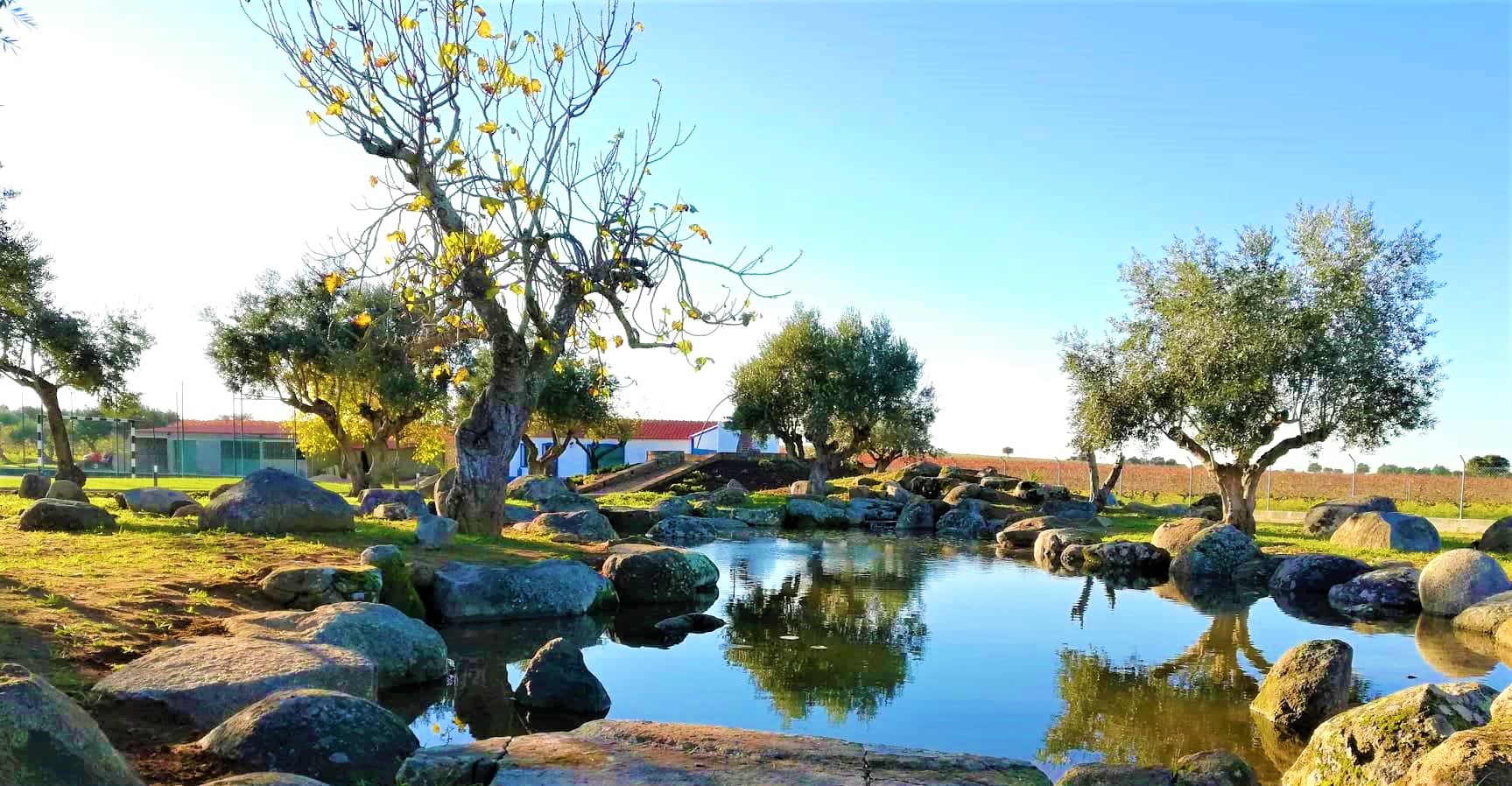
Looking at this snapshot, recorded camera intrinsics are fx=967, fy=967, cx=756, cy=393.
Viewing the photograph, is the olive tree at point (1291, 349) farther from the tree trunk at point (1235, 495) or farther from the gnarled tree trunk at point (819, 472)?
the gnarled tree trunk at point (819, 472)

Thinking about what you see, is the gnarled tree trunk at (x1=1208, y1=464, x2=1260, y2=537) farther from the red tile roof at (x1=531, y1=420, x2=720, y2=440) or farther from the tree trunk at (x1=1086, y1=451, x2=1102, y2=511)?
the red tile roof at (x1=531, y1=420, x2=720, y2=440)

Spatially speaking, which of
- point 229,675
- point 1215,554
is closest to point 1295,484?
point 1215,554

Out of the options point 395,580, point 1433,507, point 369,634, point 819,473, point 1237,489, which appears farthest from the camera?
point 819,473

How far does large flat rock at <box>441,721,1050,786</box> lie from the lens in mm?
5848

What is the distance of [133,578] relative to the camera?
11.3 m

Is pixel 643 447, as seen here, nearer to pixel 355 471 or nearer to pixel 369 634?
pixel 355 471

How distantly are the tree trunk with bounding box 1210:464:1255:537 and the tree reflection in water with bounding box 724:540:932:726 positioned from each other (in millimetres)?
11224

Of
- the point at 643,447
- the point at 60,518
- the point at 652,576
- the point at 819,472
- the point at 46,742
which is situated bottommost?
the point at 652,576

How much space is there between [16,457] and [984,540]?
83325mm

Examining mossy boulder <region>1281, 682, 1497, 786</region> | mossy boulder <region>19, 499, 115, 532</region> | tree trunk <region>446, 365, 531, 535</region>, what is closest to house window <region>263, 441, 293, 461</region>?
tree trunk <region>446, 365, 531, 535</region>

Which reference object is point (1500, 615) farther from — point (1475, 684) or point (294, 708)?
point (294, 708)

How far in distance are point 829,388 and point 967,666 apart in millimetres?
32105

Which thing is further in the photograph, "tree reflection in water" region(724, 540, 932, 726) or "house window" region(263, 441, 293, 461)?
"house window" region(263, 441, 293, 461)

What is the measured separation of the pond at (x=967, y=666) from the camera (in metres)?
8.77
